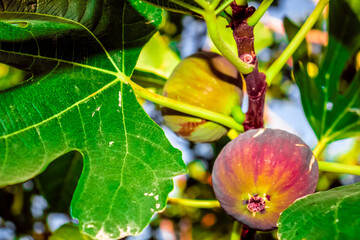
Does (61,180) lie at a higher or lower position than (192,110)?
lower

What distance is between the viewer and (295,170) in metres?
0.97

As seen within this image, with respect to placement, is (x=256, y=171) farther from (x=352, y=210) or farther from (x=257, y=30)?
(x=257, y=30)

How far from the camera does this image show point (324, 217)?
831mm

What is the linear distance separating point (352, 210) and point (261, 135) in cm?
30

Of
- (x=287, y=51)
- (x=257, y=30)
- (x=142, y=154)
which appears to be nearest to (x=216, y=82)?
(x=287, y=51)

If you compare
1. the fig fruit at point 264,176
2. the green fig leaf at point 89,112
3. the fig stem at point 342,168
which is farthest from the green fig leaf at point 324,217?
the green fig leaf at point 89,112

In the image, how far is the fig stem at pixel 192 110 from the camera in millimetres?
1186

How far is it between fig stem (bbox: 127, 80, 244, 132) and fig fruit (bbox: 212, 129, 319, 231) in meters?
0.18

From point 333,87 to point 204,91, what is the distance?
0.74 meters

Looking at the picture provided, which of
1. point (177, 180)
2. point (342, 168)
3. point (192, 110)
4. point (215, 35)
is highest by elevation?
point (215, 35)

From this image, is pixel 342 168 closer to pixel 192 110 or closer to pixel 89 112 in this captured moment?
pixel 192 110

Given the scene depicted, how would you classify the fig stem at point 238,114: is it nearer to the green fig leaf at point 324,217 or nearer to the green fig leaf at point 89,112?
the green fig leaf at point 89,112

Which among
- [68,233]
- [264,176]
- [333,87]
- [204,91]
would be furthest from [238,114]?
[68,233]

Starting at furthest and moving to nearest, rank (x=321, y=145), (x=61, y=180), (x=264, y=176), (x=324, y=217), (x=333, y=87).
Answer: (x=61, y=180) < (x=333, y=87) < (x=321, y=145) < (x=264, y=176) < (x=324, y=217)
